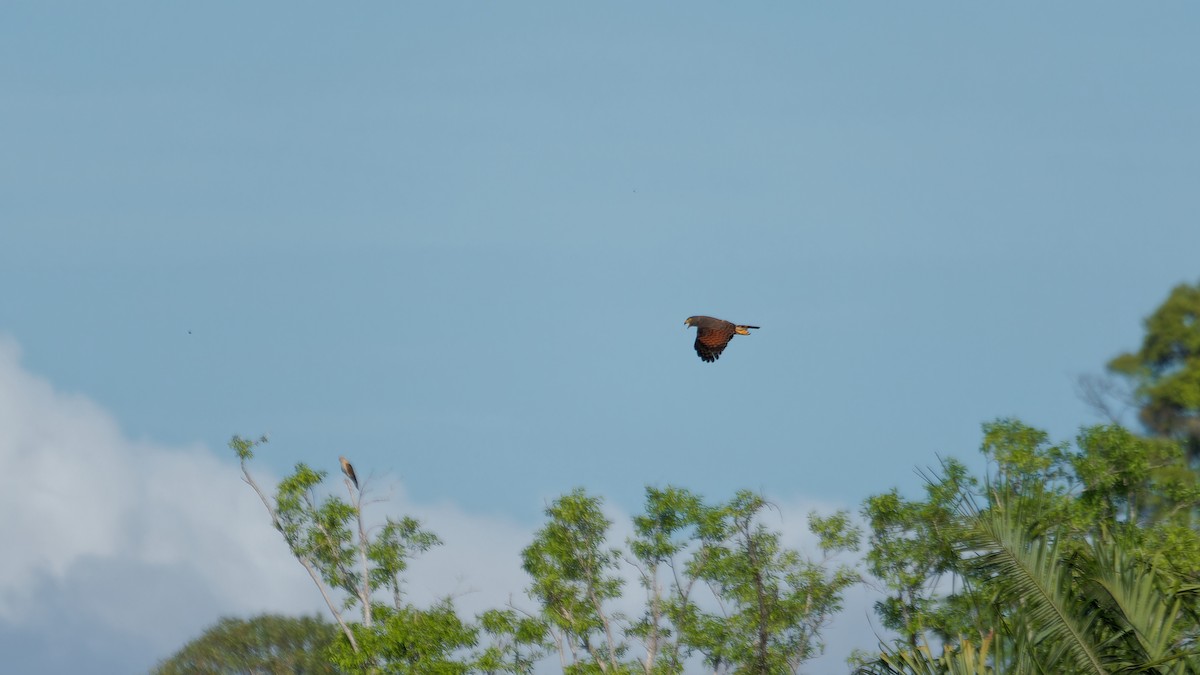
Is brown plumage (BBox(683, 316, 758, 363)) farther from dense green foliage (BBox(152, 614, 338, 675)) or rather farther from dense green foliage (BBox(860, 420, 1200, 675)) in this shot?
dense green foliage (BBox(152, 614, 338, 675))

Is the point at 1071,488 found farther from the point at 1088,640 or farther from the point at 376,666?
the point at 1088,640

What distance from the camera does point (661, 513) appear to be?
3459 centimetres

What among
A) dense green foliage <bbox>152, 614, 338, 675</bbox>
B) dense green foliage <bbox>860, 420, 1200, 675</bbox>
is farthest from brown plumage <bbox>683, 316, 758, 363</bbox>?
dense green foliage <bbox>152, 614, 338, 675</bbox>

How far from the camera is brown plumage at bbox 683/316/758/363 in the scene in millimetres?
20688

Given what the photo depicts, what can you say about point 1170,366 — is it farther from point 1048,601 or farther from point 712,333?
point 1048,601

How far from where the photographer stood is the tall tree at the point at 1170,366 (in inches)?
1802

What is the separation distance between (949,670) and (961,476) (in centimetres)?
2385

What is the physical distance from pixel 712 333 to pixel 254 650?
123 ft

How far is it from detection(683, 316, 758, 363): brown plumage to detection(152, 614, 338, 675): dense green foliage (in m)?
35.9

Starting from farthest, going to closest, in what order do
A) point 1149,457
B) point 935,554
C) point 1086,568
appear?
point 1149,457, point 935,554, point 1086,568

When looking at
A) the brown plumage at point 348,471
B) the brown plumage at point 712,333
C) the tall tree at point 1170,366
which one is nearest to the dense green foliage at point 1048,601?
the brown plumage at point 712,333

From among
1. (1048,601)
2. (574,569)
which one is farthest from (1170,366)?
(1048,601)

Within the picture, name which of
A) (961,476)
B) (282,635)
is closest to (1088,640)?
(961,476)

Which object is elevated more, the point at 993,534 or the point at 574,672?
the point at 574,672
